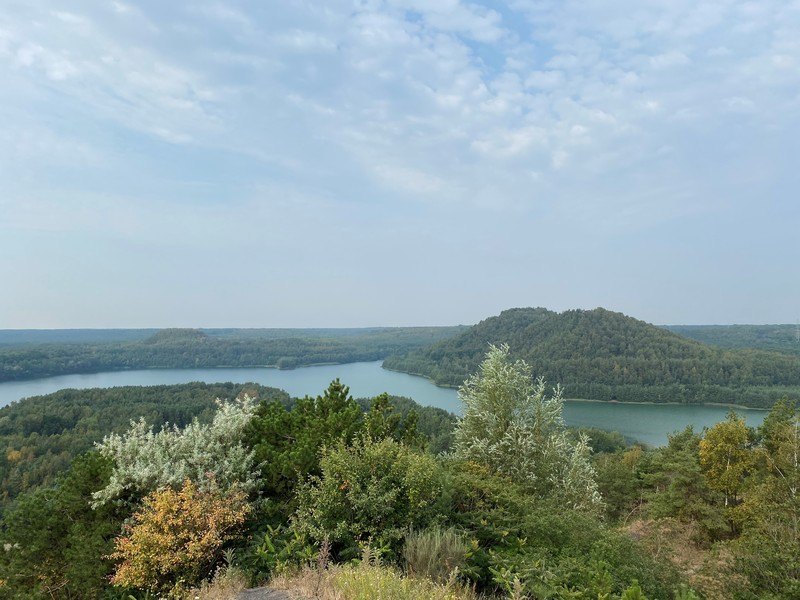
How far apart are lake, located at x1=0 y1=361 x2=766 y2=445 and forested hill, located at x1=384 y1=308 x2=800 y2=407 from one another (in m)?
4.85

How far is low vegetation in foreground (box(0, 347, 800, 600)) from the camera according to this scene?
18.2 ft

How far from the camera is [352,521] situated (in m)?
6.93

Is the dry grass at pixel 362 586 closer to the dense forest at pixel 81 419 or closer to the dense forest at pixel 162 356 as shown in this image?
the dense forest at pixel 81 419

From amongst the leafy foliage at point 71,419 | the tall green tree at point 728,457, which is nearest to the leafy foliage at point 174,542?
the tall green tree at point 728,457

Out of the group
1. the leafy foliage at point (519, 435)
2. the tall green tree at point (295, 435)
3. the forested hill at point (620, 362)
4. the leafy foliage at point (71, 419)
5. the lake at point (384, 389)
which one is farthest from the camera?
the forested hill at point (620, 362)

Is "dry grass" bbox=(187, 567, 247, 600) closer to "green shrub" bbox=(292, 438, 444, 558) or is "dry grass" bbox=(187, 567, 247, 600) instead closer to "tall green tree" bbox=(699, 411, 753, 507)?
"green shrub" bbox=(292, 438, 444, 558)

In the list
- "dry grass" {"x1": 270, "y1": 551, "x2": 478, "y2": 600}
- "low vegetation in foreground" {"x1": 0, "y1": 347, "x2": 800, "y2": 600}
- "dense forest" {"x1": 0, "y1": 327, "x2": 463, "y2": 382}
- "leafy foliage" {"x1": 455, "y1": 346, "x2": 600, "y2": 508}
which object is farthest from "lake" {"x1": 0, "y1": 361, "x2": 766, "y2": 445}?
"dry grass" {"x1": 270, "y1": 551, "x2": 478, "y2": 600}

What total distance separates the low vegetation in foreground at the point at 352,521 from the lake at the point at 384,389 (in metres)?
44.5

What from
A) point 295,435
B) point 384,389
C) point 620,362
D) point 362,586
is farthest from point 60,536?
point 620,362

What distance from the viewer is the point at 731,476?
54.8 feet

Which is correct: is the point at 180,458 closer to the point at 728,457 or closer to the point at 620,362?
the point at 728,457

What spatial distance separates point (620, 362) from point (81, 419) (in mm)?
129370

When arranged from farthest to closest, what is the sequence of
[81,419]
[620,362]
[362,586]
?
[620,362] → [81,419] → [362,586]

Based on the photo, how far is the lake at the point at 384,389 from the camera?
79188mm
